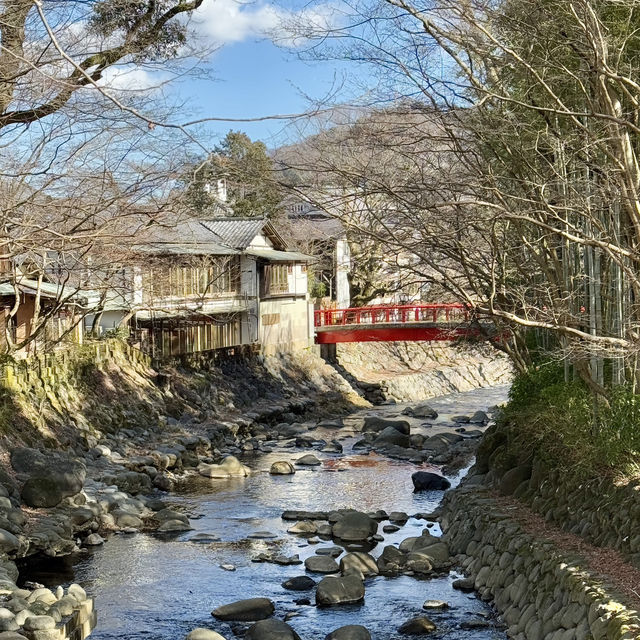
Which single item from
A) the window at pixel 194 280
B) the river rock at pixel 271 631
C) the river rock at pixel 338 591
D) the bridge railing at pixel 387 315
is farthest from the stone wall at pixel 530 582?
the bridge railing at pixel 387 315

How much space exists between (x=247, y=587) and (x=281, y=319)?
74.6 ft

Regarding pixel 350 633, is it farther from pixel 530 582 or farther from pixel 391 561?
pixel 391 561

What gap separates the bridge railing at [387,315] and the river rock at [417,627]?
65.8ft

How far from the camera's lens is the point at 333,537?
49.1ft

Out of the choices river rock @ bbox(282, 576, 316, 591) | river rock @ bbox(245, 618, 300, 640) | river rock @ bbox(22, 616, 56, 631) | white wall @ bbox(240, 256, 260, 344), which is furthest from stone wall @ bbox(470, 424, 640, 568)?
white wall @ bbox(240, 256, 260, 344)

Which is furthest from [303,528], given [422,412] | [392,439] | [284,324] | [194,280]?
[284,324]

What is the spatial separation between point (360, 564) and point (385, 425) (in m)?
14.1

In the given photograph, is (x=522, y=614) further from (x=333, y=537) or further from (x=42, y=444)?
(x=42, y=444)

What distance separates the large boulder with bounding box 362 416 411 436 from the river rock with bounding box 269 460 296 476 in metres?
5.37

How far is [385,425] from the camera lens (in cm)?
2686

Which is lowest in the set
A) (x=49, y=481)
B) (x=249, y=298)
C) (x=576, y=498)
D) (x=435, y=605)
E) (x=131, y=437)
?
(x=435, y=605)

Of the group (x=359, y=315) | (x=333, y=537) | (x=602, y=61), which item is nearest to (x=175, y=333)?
(x=359, y=315)

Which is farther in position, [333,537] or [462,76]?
[333,537]

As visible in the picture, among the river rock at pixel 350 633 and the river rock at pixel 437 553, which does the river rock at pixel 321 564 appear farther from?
the river rock at pixel 350 633
